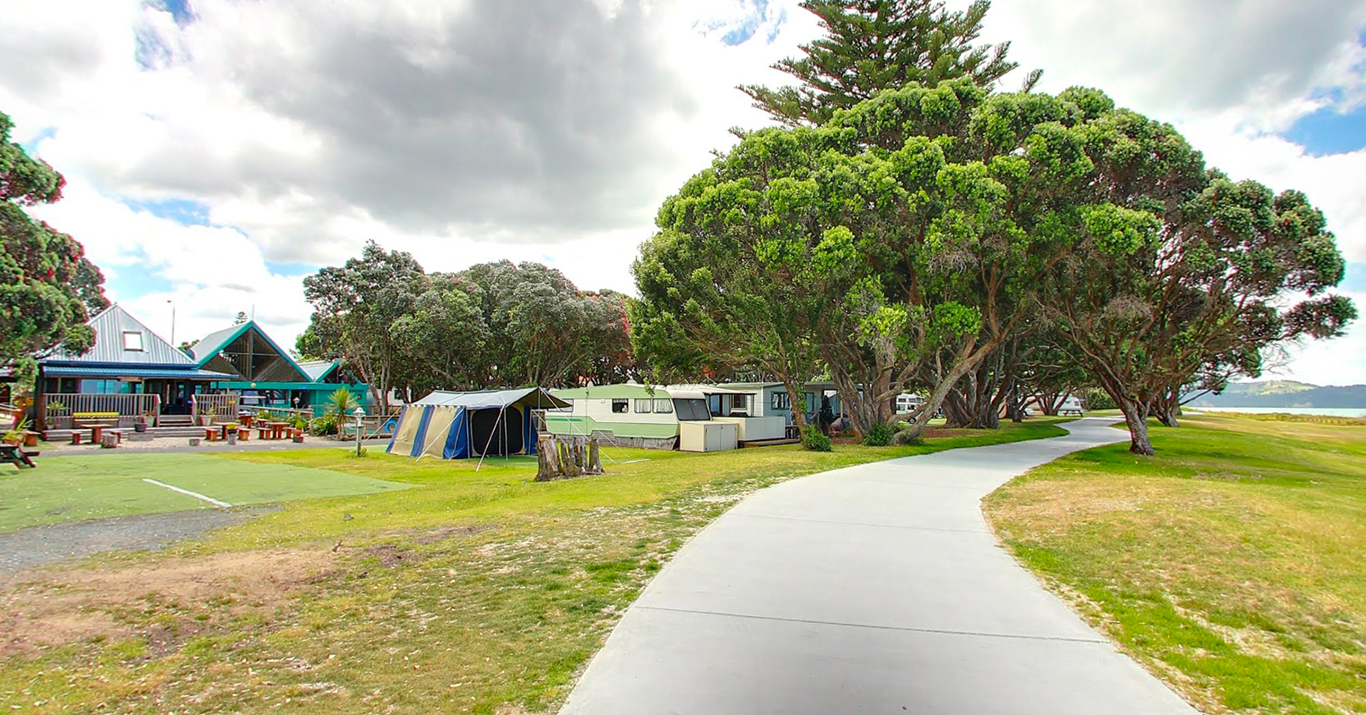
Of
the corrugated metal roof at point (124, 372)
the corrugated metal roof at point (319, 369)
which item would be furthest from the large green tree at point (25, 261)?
the corrugated metal roof at point (319, 369)

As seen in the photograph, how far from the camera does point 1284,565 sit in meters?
6.79

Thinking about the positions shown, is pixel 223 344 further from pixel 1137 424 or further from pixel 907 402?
pixel 907 402

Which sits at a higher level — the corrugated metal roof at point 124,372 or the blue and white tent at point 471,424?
the corrugated metal roof at point 124,372

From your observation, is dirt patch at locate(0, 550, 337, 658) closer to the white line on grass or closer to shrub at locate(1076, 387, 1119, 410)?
the white line on grass

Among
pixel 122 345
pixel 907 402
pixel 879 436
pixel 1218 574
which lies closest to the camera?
pixel 1218 574

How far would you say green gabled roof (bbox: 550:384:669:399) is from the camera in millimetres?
24312

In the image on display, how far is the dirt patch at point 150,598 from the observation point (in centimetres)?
495

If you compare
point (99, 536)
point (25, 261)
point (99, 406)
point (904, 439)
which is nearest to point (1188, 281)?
point (904, 439)

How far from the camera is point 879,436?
2317 cm

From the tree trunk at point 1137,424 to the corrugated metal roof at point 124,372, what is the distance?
4076 cm

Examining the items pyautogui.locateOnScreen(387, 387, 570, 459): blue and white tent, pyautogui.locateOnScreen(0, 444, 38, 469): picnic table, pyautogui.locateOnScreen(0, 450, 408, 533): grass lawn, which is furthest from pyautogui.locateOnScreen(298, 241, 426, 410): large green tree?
pyautogui.locateOnScreen(0, 444, 38, 469): picnic table

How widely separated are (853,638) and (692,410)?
19.8m

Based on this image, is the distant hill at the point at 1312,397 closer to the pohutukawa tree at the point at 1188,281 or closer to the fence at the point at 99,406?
the pohutukawa tree at the point at 1188,281

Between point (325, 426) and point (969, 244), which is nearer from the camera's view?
point (969, 244)
